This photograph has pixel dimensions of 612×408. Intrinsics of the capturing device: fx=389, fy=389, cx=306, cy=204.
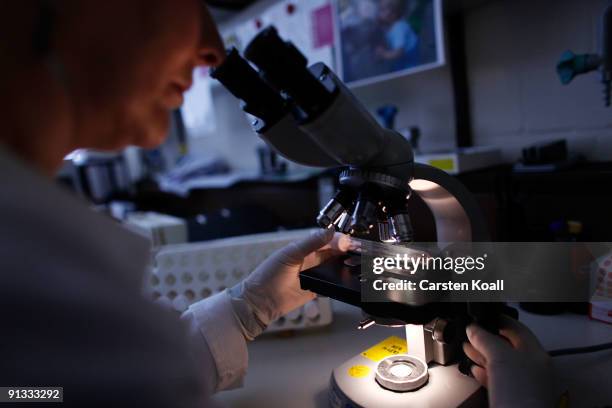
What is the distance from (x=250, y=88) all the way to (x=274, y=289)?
1.33 ft

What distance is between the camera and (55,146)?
353 mm

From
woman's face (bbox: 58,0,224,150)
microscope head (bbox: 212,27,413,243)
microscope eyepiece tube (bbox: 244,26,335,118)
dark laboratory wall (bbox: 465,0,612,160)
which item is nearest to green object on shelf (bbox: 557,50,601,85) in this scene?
dark laboratory wall (bbox: 465,0,612,160)

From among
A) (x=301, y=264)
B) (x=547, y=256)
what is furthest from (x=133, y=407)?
(x=547, y=256)

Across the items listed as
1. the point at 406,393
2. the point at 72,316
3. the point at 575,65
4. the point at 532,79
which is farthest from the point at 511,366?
the point at 532,79

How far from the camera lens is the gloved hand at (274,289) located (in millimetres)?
744

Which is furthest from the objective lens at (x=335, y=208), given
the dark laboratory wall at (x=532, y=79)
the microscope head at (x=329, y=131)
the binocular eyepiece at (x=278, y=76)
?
the dark laboratory wall at (x=532, y=79)

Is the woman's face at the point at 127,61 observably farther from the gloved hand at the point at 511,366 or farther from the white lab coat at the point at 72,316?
the gloved hand at the point at 511,366

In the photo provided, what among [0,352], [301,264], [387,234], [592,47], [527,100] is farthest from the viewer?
[527,100]

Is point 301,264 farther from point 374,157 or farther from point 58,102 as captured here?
point 58,102

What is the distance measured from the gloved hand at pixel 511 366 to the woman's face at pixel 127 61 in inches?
20.7

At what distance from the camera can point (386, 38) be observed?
3.90 feet

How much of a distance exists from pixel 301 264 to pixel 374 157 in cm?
36

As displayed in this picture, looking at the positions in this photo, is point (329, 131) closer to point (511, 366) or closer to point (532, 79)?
point (511, 366)

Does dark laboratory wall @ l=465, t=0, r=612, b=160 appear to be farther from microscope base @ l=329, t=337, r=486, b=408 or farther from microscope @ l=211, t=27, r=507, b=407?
microscope base @ l=329, t=337, r=486, b=408
